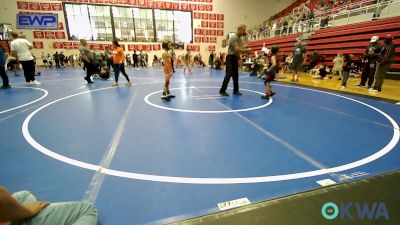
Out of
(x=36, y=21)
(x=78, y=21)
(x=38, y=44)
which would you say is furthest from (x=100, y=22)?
(x=38, y=44)

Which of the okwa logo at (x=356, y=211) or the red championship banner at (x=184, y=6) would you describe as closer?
the okwa logo at (x=356, y=211)

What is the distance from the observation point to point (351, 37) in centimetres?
1278

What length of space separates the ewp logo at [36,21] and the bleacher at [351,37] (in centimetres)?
2333

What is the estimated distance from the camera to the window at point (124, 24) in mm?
24984

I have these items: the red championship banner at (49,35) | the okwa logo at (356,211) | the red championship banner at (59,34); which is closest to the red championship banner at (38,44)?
the red championship banner at (49,35)

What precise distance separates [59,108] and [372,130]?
21.4 feet

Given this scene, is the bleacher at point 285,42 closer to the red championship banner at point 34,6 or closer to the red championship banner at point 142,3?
the red championship banner at point 142,3

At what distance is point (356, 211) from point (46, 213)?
7.86ft

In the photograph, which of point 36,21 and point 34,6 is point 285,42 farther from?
point 34,6

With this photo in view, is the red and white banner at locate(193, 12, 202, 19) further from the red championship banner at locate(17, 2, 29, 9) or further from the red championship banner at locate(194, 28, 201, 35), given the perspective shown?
the red championship banner at locate(17, 2, 29, 9)

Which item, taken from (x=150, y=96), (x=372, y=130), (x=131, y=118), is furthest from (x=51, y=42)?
(x=372, y=130)

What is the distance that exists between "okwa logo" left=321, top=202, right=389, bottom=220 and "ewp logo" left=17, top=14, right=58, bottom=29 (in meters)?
26.8

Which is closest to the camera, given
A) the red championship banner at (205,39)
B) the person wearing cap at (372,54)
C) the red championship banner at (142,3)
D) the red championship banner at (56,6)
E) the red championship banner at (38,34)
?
the person wearing cap at (372,54)

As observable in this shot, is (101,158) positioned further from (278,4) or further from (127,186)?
(278,4)
